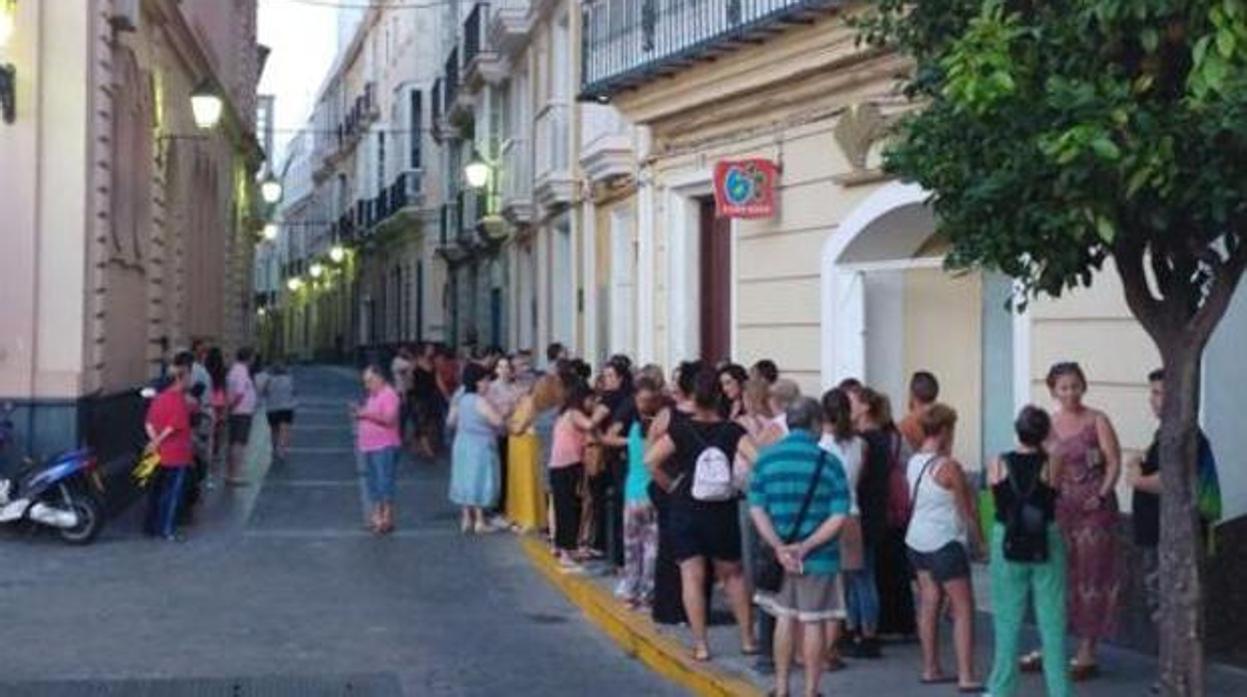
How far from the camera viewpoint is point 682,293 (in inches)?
779

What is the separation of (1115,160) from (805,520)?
3172mm

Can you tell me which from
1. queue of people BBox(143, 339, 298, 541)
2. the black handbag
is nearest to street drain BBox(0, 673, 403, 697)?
the black handbag

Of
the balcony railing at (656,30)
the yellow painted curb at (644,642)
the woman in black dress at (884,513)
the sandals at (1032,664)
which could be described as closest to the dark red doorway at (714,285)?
the balcony railing at (656,30)

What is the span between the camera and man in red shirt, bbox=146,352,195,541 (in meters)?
17.4

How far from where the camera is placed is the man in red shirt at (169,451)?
1744cm

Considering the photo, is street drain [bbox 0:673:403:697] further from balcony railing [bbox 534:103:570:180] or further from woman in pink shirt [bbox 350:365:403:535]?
balcony railing [bbox 534:103:570:180]

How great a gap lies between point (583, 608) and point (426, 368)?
14821 millimetres

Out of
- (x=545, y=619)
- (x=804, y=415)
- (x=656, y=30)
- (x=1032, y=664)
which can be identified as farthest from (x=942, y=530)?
(x=656, y=30)

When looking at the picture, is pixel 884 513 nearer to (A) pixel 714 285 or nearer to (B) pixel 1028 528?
(B) pixel 1028 528

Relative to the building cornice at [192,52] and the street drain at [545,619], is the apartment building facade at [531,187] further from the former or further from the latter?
the street drain at [545,619]

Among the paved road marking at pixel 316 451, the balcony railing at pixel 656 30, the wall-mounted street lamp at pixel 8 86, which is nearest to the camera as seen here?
the balcony railing at pixel 656 30

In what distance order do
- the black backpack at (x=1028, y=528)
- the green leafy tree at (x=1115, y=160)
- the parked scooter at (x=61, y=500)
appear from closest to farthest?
the green leafy tree at (x=1115, y=160) → the black backpack at (x=1028, y=528) → the parked scooter at (x=61, y=500)

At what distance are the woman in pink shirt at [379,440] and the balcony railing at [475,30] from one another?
18.4m

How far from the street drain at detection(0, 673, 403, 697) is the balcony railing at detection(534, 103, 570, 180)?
1690 centimetres
